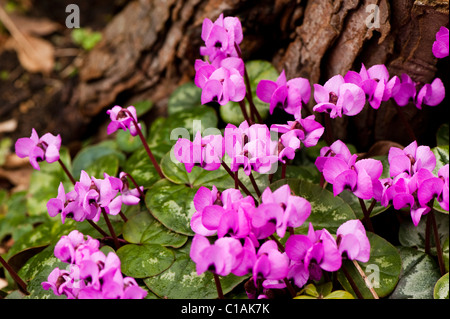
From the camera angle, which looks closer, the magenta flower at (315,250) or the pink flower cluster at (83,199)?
the magenta flower at (315,250)

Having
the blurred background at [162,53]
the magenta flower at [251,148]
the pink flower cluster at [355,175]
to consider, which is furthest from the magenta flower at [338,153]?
the blurred background at [162,53]

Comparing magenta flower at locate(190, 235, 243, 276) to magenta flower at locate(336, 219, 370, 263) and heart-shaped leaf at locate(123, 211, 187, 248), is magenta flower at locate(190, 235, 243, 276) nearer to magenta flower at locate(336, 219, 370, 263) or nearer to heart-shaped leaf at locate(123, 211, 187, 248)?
magenta flower at locate(336, 219, 370, 263)

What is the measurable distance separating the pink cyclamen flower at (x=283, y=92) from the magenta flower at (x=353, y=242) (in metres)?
0.34

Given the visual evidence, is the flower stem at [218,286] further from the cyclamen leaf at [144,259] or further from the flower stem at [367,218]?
the flower stem at [367,218]

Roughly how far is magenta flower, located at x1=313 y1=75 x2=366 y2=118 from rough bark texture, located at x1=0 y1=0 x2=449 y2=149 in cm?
36

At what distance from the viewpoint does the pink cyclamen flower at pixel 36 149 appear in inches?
50.6

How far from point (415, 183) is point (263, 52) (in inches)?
39.8

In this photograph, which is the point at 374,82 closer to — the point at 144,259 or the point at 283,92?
the point at 283,92

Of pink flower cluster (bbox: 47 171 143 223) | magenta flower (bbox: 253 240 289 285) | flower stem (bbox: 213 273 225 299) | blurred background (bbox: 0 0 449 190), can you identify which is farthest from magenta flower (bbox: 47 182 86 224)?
blurred background (bbox: 0 0 449 190)

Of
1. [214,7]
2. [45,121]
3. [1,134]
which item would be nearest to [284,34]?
[214,7]

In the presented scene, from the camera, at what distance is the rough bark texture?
1460mm

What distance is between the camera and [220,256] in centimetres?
95

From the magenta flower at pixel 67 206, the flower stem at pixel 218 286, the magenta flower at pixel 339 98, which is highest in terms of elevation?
the magenta flower at pixel 339 98
